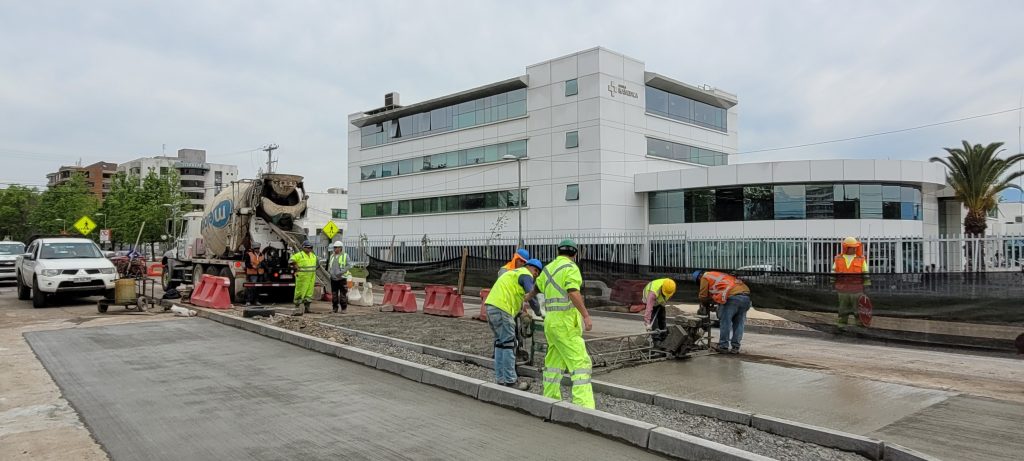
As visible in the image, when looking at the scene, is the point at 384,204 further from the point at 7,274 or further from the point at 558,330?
the point at 558,330

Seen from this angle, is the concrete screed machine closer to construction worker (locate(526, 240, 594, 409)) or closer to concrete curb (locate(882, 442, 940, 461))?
construction worker (locate(526, 240, 594, 409))

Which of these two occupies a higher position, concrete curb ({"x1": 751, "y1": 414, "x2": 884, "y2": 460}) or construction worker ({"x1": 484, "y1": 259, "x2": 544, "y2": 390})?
construction worker ({"x1": 484, "y1": 259, "x2": 544, "y2": 390})

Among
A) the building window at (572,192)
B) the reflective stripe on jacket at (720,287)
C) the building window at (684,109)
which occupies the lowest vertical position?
the reflective stripe on jacket at (720,287)

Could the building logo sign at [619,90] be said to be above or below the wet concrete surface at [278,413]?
above

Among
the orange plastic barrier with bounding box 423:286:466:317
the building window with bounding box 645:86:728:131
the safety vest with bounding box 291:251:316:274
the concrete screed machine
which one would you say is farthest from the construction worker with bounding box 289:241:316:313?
the building window with bounding box 645:86:728:131

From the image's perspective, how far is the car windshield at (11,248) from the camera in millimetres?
25000

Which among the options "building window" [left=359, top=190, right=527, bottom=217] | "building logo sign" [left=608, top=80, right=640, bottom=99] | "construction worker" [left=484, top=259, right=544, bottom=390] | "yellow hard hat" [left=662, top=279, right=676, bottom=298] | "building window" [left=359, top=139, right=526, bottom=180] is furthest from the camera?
"building window" [left=359, top=190, right=527, bottom=217]

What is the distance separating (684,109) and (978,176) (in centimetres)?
1530

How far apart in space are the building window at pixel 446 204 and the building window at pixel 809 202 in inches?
438

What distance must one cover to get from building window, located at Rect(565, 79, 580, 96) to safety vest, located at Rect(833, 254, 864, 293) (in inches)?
943

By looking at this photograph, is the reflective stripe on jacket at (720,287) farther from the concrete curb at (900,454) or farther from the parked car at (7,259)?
the parked car at (7,259)

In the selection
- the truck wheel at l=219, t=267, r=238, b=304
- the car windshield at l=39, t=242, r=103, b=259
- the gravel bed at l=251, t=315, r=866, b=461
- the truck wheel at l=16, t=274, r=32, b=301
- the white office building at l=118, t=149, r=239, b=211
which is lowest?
the gravel bed at l=251, t=315, r=866, b=461

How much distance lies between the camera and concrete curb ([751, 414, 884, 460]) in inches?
194

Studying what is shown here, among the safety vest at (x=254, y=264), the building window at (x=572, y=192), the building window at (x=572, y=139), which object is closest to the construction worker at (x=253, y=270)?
the safety vest at (x=254, y=264)
